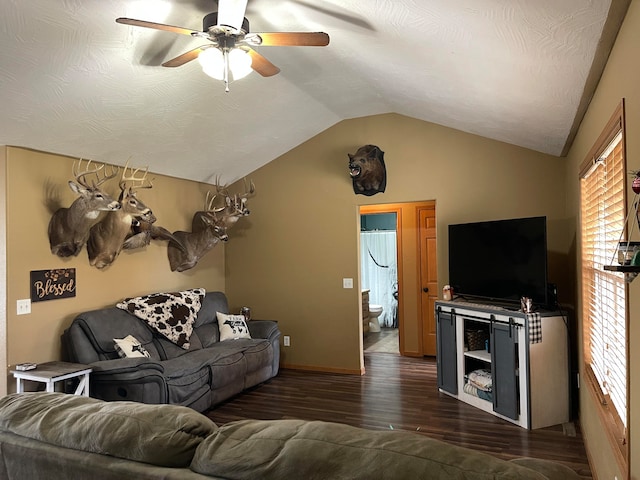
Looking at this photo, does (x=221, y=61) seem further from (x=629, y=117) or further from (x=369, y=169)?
(x=369, y=169)

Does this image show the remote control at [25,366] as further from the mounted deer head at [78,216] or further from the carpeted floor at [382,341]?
the carpeted floor at [382,341]

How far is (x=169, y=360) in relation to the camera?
433 centimetres

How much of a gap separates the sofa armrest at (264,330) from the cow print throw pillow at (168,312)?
2.36ft

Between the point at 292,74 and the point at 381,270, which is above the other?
the point at 292,74

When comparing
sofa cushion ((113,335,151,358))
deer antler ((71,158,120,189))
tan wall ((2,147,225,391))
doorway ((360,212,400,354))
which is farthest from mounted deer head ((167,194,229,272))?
doorway ((360,212,400,354))

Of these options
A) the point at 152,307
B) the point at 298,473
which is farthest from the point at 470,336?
the point at 298,473

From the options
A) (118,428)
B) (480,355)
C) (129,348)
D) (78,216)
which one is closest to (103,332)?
(129,348)

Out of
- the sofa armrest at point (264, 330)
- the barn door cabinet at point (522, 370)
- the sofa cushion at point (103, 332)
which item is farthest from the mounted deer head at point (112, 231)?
the barn door cabinet at point (522, 370)

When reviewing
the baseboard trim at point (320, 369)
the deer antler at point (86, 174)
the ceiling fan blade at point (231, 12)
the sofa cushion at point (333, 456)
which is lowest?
the baseboard trim at point (320, 369)

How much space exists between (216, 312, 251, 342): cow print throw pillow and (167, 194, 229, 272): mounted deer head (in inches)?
27.8

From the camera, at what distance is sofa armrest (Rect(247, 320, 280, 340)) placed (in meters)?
5.40

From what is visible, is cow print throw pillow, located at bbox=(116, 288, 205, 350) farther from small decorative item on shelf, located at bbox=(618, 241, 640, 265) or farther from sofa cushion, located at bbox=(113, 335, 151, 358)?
small decorative item on shelf, located at bbox=(618, 241, 640, 265)

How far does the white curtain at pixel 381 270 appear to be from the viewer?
8.63m

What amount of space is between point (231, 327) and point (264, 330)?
384 mm
